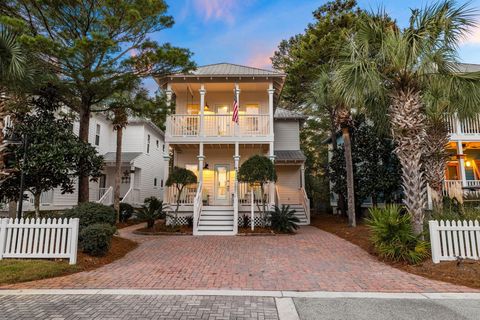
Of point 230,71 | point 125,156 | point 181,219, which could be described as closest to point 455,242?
point 181,219

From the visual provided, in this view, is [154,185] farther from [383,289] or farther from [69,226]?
[383,289]

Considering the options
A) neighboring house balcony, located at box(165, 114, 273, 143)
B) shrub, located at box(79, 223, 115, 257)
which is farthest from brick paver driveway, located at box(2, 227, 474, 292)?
neighboring house balcony, located at box(165, 114, 273, 143)

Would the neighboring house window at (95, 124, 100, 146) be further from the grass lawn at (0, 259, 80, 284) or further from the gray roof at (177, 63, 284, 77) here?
the grass lawn at (0, 259, 80, 284)

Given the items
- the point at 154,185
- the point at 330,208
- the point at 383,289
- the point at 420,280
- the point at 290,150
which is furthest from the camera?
the point at 154,185

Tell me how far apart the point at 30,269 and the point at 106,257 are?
1835 mm

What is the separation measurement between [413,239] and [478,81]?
4.77 meters

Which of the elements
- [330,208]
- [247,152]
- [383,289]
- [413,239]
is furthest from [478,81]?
[330,208]

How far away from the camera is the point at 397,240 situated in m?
6.92

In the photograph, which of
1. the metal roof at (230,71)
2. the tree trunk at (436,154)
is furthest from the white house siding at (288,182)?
the tree trunk at (436,154)

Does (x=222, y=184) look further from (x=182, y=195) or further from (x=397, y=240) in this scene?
(x=397, y=240)

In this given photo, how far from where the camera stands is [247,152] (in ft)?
51.6

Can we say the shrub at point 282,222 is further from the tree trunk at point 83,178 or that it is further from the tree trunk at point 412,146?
the tree trunk at point 83,178

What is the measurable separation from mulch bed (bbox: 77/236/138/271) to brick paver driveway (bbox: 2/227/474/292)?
300 mm

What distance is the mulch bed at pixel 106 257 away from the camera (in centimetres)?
652
